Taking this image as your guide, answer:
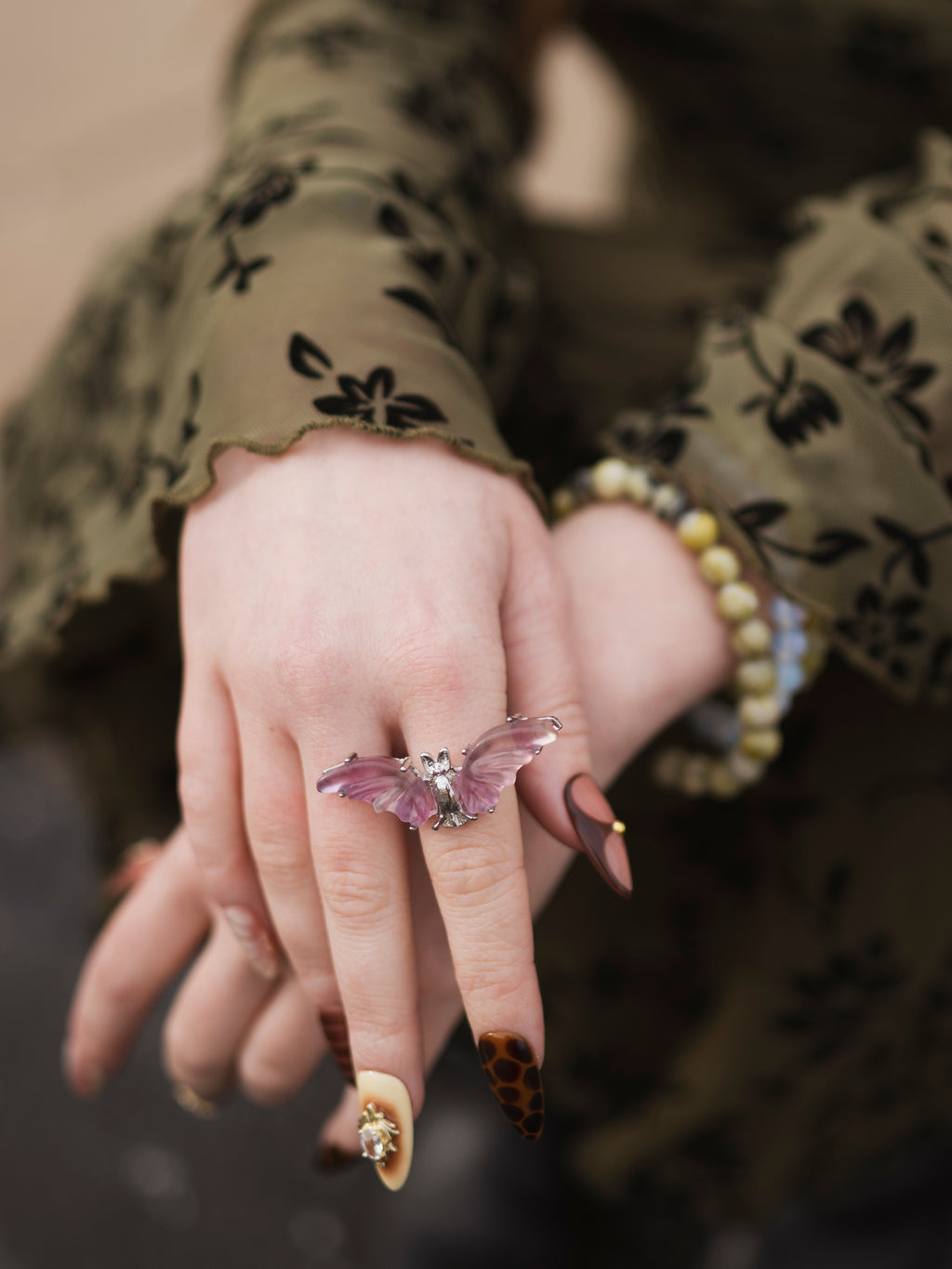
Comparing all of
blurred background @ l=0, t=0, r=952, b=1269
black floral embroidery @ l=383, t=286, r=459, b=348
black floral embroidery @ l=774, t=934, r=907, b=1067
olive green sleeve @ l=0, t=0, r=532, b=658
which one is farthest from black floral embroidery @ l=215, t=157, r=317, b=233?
black floral embroidery @ l=774, t=934, r=907, b=1067

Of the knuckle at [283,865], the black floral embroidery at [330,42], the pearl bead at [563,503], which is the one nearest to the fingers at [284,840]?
the knuckle at [283,865]

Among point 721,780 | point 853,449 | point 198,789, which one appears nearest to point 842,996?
point 721,780

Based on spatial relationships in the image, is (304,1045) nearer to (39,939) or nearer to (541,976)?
(541,976)

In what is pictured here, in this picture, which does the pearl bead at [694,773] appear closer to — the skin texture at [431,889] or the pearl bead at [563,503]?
the skin texture at [431,889]

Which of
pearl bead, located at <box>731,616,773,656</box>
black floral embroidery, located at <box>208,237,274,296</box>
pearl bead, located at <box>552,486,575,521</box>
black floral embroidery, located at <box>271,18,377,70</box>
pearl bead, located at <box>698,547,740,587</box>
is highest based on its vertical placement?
black floral embroidery, located at <box>271,18,377,70</box>

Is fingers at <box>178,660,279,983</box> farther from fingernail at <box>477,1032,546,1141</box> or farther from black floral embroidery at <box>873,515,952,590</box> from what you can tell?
black floral embroidery at <box>873,515,952,590</box>
